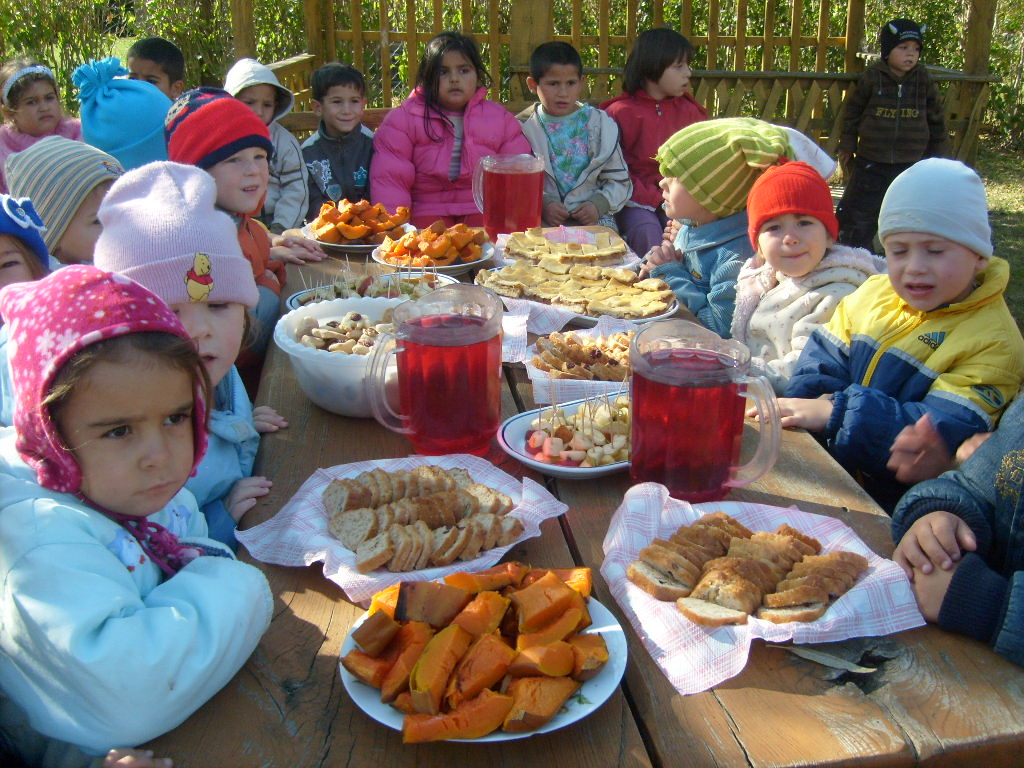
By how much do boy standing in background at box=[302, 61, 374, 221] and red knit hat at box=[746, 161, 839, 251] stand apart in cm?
316

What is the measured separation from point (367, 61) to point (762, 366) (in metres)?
9.13

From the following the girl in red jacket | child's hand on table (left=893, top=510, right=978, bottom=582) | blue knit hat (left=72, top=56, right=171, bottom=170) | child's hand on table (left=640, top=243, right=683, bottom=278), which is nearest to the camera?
child's hand on table (left=893, top=510, right=978, bottom=582)

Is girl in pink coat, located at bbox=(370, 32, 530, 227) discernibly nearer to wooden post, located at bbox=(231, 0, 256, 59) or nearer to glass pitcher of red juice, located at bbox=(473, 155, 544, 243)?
glass pitcher of red juice, located at bbox=(473, 155, 544, 243)

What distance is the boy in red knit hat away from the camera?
3035 mm

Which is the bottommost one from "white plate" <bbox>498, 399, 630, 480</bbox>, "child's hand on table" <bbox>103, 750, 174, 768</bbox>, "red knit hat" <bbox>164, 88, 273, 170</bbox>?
"child's hand on table" <bbox>103, 750, 174, 768</bbox>

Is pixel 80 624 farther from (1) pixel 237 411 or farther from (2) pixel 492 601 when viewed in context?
(1) pixel 237 411

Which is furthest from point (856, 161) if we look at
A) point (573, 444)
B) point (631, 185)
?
point (573, 444)

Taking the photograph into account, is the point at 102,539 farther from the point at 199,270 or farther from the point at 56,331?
the point at 199,270

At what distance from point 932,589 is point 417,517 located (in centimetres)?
85

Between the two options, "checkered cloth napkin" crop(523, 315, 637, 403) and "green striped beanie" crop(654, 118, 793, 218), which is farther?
"green striped beanie" crop(654, 118, 793, 218)

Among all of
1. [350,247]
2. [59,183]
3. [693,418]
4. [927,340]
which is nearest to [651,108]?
[350,247]

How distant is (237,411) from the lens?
6.72 ft

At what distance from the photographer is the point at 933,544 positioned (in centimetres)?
144

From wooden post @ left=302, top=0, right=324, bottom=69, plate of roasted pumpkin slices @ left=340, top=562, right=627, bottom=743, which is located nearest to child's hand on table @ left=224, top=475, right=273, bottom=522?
plate of roasted pumpkin slices @ left=340, top=562, right=627, bottom=743
